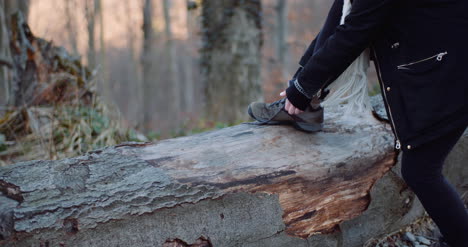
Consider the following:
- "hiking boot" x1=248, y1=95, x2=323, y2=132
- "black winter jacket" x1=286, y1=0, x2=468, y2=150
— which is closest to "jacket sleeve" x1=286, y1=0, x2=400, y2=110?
"black winter jacket" x1=286, y1=0, x2=468, y2=150

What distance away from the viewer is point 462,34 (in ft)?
5.61

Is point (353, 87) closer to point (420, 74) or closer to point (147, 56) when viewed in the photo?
point (420, 74)

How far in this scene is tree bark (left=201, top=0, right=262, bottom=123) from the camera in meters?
6.18

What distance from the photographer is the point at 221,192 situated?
1844 millimetres

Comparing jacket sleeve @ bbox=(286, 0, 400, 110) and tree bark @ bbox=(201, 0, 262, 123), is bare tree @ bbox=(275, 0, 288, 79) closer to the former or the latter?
tree bark @ bbox=(201, 0, 262, 123)

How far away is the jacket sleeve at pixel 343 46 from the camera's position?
1801mm

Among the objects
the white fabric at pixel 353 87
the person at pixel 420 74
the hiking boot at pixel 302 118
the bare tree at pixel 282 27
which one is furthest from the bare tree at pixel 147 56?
the person at pixel 420 74

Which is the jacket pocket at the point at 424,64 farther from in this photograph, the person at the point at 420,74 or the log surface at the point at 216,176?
the log surface at the point at 216,176

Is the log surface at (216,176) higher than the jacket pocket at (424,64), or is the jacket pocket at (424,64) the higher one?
the jacket pocket at (424,64)

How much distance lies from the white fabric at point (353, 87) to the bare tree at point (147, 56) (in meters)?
9.50

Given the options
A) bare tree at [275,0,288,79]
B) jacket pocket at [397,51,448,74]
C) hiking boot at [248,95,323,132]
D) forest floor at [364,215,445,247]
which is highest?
bare tree at [275,0,288,79]

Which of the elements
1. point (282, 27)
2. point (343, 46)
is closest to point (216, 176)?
point (343, 46)

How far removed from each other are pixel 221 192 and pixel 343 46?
98 cm

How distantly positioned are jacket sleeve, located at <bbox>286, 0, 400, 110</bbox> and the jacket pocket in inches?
9.6
